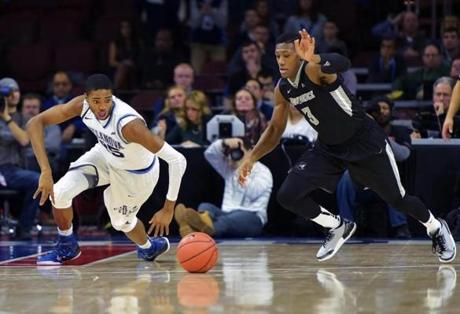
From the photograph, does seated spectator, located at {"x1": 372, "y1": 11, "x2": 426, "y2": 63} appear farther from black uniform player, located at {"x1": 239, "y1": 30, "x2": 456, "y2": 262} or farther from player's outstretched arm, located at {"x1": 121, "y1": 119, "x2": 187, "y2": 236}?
player's outstretched arm, located at {"x1": 121, "y1": 119, "x2": 187, "y2": 236}

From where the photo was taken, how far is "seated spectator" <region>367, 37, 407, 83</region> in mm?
14672

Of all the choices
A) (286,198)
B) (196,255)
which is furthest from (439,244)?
(196,255)

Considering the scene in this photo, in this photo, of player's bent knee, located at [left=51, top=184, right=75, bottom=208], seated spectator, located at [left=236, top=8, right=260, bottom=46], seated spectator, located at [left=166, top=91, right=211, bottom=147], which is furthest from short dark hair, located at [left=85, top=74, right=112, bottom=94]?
seated spectator, located at [left=236, top=8, right=260, bottom=46]

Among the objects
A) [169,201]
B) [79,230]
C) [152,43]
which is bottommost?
[79,230]

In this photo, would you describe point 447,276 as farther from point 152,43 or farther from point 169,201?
point 152,43

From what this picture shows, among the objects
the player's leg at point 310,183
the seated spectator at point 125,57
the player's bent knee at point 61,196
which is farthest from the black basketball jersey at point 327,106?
the seated spectator at point 125,57

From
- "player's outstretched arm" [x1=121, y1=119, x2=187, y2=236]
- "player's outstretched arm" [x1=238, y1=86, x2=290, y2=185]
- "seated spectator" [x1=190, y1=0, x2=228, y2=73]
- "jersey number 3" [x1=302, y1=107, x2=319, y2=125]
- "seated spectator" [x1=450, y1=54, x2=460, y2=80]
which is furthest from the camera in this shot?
"seated spectator" [x1=190, y1=0, x2=228, y2=73]

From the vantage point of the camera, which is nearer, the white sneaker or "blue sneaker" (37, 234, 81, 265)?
the white sneaker

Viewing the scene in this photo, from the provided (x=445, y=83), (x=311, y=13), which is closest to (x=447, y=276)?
(x=445, y=83)

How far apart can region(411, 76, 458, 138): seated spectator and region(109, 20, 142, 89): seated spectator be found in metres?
5.17

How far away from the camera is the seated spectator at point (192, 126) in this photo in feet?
42.0

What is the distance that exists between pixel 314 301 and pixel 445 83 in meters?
5.97

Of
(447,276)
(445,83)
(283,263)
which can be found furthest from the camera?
(445,83)

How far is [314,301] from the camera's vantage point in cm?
682
